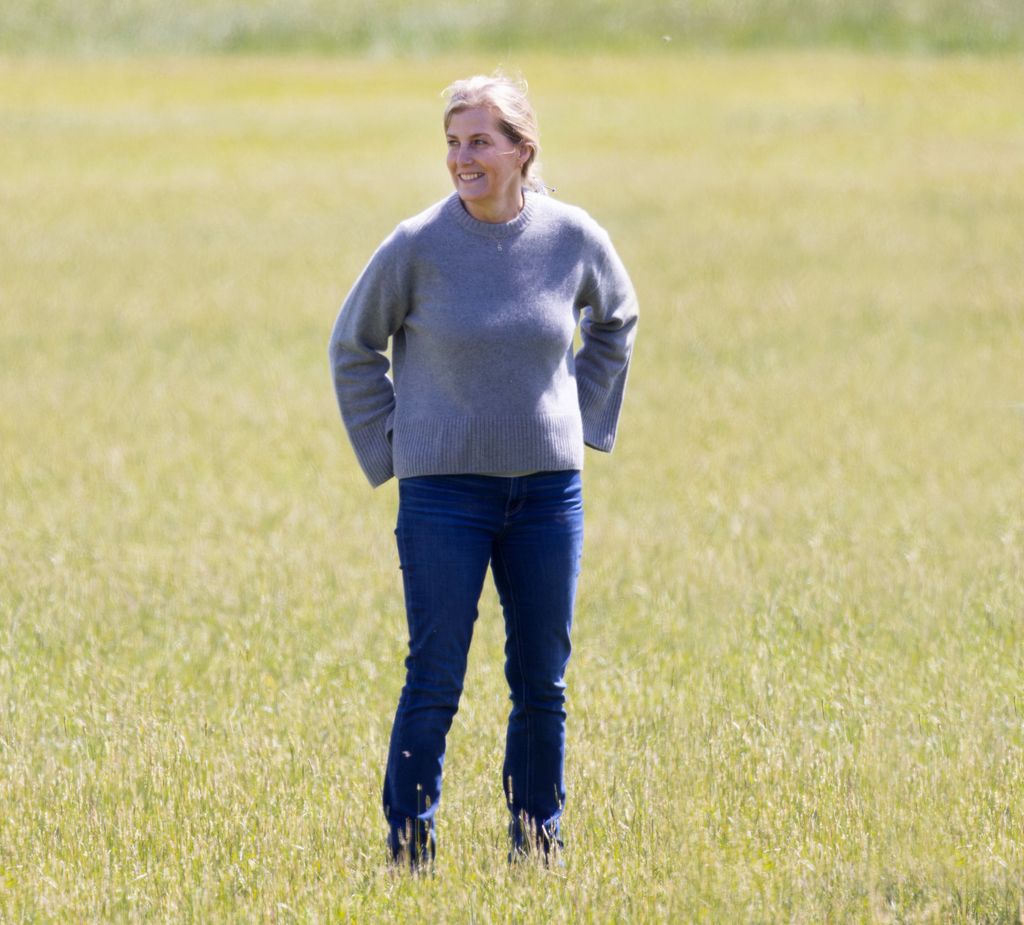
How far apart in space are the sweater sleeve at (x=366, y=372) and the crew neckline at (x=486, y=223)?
0.21m

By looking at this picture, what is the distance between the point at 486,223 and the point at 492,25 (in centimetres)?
4510

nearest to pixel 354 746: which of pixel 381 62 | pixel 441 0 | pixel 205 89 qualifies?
pixel 205 89

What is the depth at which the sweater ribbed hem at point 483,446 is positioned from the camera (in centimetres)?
481

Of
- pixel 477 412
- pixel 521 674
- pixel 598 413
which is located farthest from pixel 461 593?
pixel 598 413

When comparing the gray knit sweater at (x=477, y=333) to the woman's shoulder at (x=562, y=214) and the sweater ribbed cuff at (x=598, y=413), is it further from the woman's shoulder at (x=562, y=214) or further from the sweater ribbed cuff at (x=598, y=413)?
the sweater ribbed cuff at (x=598, y=413)

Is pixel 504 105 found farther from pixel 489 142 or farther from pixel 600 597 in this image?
pixel 600 597

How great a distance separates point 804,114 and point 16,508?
1065 inches

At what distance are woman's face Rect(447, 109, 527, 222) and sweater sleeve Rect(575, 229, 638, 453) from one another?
0.49 metres

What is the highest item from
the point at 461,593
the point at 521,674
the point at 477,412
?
the point at 477,412

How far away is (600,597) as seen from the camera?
27.9 feet

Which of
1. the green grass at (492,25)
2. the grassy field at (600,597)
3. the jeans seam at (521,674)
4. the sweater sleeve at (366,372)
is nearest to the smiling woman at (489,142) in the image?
the sweater sleeve at (366,372)

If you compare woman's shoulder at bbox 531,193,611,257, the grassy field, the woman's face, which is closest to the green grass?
the grassy field

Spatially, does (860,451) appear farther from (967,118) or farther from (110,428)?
(967,118)

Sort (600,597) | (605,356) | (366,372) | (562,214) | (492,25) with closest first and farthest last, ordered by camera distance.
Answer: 1. (562,214)
2. (366,372)
3. (605,356)
4. (600,597)
5. (492,25)
